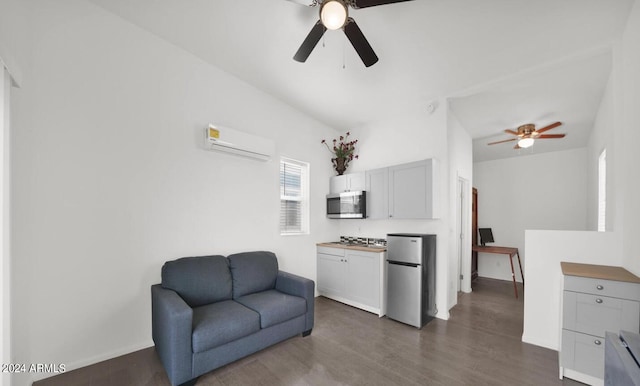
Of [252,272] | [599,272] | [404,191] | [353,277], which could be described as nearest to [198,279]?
[252,272]

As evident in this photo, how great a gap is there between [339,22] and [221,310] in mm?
2577

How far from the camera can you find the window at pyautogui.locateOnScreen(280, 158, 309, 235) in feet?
12.6

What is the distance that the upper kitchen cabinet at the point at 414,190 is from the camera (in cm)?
326

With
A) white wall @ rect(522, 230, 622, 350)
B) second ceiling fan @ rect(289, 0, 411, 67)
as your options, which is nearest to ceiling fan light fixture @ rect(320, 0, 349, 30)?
second ceiling fan @ rect(289, 0, 411, 67)

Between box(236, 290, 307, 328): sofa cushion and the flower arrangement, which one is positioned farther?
the flower arrangement

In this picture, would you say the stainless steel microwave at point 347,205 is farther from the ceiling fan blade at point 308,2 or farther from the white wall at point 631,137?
the white wall at point 631,137

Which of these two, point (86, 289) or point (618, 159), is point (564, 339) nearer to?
point (618, 159)

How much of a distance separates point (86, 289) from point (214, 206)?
130 centimetres

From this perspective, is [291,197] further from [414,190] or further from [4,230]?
[4,230]

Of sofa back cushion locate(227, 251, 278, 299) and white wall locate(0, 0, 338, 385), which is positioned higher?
white wall locate(0, 0, 338, 385)

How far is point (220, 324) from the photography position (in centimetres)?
205

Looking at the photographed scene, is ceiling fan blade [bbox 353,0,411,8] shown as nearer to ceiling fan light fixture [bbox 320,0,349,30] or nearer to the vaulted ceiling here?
ceiling fan light fixture [bbox 320,0,349,30]

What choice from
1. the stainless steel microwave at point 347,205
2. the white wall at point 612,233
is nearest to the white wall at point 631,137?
the white wall at point 612,233

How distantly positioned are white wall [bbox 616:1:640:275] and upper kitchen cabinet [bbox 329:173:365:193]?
271cm
